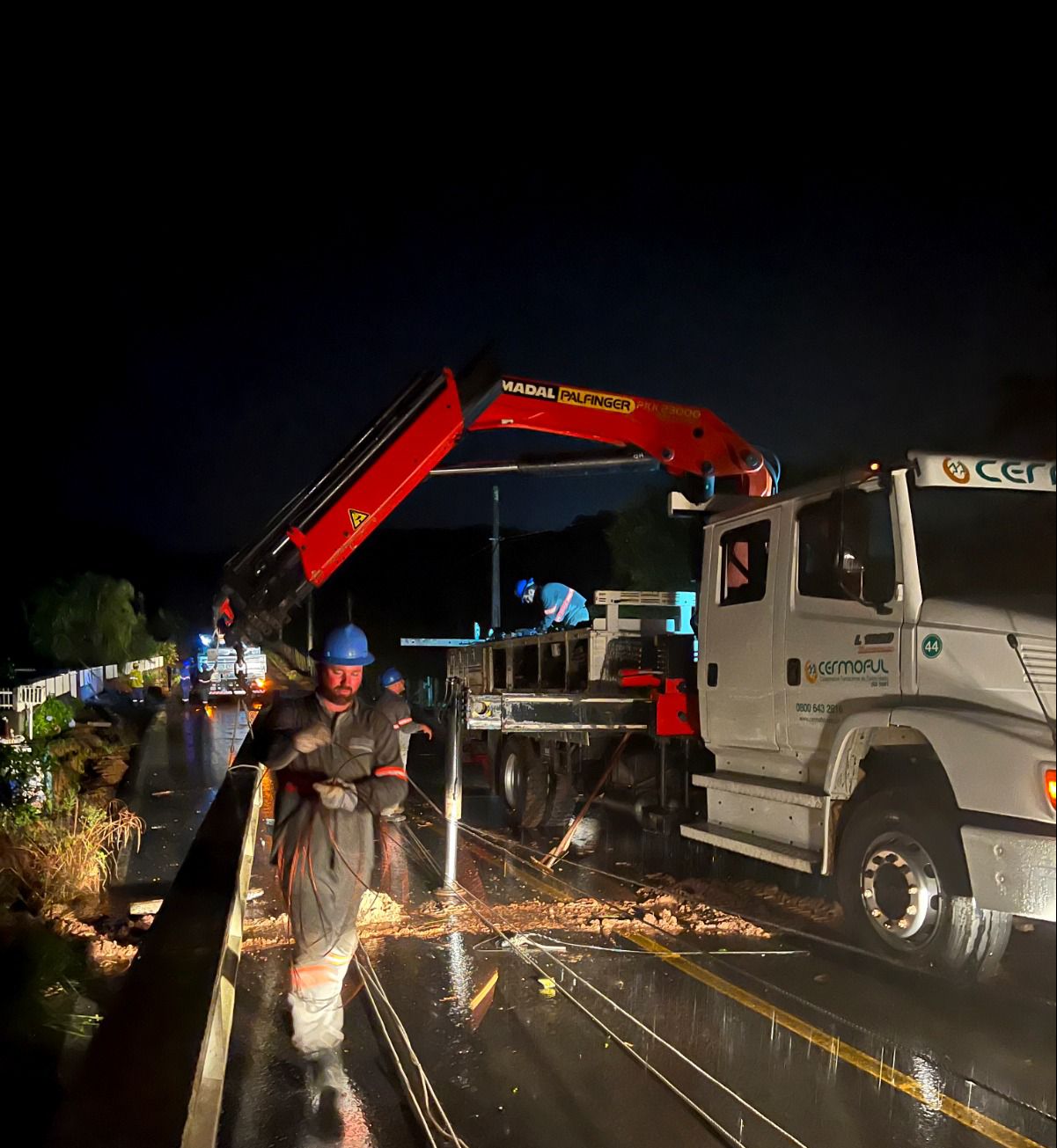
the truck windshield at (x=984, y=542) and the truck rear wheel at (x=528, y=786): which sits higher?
the truck windshield at (x=984, y=542)

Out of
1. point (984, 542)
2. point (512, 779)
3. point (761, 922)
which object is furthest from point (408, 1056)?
point (512, 779)

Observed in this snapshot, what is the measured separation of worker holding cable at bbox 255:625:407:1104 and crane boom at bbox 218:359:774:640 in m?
3.28

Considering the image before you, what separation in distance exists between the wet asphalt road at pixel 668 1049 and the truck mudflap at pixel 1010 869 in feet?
0.58

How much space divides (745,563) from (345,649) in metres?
3.52

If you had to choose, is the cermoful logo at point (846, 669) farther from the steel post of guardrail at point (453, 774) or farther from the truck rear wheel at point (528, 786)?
the truck rear wheel at point (528, 786)

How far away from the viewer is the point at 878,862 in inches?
207

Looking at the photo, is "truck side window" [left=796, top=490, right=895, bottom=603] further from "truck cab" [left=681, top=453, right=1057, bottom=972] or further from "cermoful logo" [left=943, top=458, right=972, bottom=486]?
"cermoful logo" [left=943, top=458, right=972, bottom=486]

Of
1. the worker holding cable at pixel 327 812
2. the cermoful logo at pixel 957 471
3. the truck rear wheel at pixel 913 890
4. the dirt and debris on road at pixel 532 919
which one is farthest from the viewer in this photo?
the dirt and debris on road at pixel 532 919

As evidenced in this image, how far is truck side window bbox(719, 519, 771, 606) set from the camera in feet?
21.9

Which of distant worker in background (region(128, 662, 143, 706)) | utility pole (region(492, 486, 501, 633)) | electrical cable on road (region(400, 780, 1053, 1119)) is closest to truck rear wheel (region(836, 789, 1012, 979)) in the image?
electrical cable on road (region(400, 780, 1053, 1119))

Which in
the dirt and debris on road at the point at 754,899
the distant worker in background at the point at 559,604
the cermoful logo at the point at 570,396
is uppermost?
the cermoful logo at the point at 570,396

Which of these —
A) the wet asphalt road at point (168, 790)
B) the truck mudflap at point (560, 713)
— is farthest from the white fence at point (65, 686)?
the truck mudflap at point (560, 713)

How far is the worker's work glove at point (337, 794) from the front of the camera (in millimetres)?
4047

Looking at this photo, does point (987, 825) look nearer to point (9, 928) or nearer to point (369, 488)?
point (369, 488)
